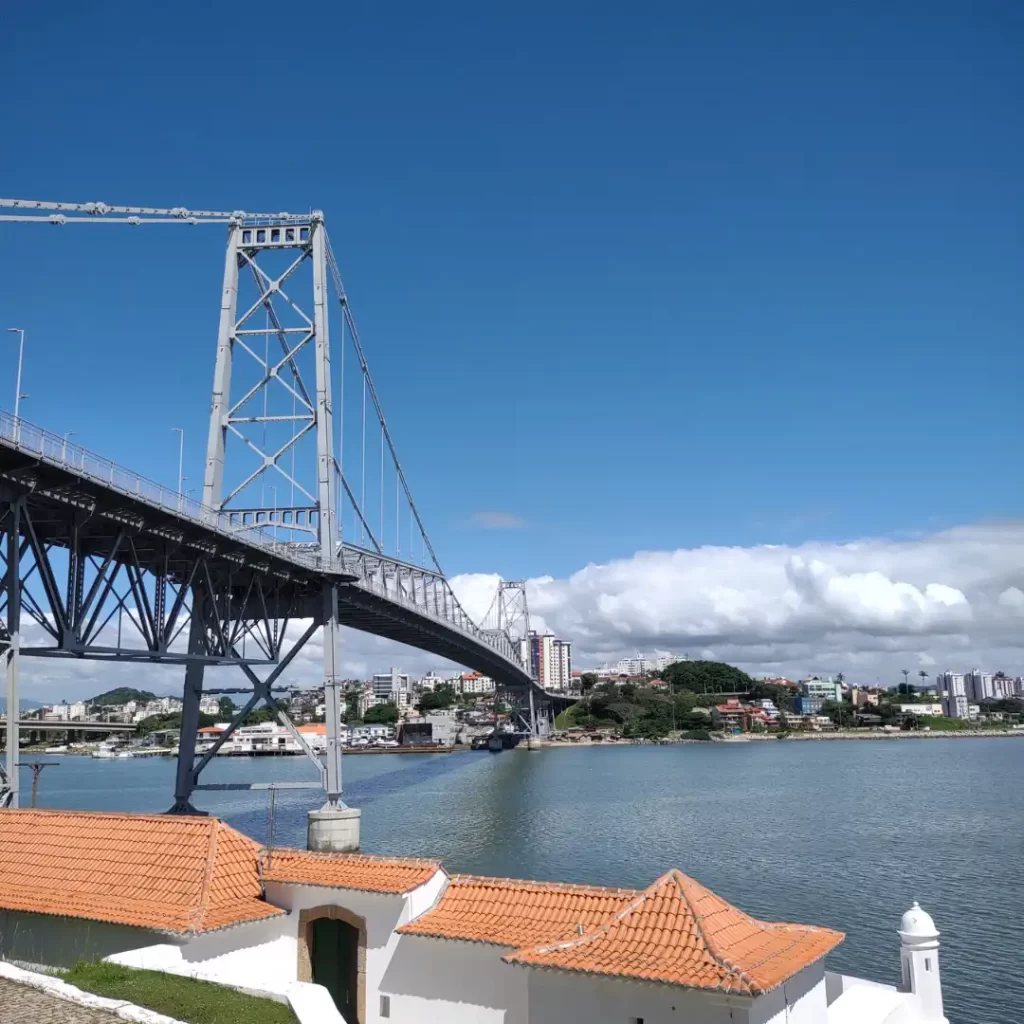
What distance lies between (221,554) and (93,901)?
47.2 ft

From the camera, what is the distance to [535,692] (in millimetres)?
108500

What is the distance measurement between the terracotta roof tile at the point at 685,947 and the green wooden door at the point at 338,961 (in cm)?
336

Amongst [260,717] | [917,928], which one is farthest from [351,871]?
[260,717]

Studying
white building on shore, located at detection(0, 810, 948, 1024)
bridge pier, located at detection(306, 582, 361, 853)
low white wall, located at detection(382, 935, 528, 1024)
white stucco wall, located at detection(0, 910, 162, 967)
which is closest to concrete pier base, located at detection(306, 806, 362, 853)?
bridge pier, located at detection(306, 582, 361, 853)

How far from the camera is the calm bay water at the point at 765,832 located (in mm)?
21766

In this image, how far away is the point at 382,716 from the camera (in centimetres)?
16738

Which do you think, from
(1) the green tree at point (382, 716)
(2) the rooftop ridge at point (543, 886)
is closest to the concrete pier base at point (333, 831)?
(2) the rooftop ridge at point (543, 886)

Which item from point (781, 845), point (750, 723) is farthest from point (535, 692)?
point (781, 845)

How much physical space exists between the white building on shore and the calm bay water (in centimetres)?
694

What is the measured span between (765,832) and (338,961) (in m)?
26.6

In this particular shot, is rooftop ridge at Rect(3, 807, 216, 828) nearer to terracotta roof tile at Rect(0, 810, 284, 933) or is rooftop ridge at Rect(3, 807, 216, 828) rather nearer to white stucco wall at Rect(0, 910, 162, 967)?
terracotta roof tile at Rect(0, 810, 284, 933)

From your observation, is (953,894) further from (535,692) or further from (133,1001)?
(535,692)

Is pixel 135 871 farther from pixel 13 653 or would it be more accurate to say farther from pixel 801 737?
pixel 801 737

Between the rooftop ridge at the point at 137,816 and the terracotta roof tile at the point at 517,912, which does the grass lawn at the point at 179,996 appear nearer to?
the terracotta roof tile at the point at 517,912
